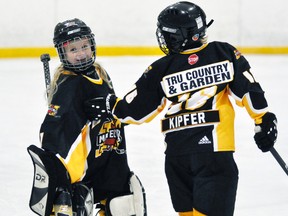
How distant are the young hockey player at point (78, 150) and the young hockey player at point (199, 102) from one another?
25 centimetres

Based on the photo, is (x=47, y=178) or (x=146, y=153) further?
(x=146, y=153)

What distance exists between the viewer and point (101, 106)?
2305 mm

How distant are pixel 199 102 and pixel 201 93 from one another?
0.03m

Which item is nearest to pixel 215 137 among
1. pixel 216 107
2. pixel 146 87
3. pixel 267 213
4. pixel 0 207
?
pixel 216 107

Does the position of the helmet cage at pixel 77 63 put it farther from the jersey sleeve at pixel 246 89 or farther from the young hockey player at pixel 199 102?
the jersey sleeve at pixel 246 89

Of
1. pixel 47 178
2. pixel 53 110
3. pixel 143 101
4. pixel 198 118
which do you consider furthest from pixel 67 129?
pixel 198 118

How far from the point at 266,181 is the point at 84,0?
195 inches

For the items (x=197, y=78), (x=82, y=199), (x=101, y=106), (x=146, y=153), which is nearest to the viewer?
(x=197, y=78)

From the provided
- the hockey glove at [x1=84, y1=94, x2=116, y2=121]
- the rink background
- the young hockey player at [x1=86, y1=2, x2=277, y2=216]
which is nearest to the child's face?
the hockey glove at [x1=84, y1=94, x2=116, y2=121]

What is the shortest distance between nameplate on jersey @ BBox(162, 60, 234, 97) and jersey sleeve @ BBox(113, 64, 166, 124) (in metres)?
0.05

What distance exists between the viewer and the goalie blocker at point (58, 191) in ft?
7.63

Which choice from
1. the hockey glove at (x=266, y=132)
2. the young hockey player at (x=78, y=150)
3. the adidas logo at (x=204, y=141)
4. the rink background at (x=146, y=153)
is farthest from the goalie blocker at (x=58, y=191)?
the rink background at (x=146, y=153)

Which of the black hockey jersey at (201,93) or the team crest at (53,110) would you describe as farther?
the team crest at (53,110)

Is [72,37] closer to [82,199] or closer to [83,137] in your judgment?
[83,137]
